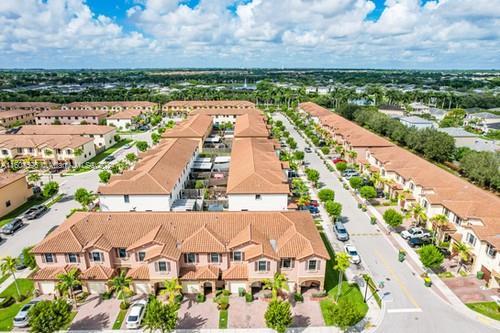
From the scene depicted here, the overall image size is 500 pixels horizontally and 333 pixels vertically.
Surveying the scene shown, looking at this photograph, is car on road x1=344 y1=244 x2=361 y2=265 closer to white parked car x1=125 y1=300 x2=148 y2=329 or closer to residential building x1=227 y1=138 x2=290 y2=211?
residential building x1=227 y1=138 x2=290 y2=211

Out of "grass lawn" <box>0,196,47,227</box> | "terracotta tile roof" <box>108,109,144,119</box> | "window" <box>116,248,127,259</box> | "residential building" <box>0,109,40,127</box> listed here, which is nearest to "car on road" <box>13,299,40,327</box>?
"window" <box>116,248,127,259</box>

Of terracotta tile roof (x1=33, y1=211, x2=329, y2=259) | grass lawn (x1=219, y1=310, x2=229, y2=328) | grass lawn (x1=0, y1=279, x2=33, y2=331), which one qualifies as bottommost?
grass lawn (x1=0, y1=279, x2=33, y2=331)

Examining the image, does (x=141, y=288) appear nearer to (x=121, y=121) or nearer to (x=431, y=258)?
(x=431, y=258)

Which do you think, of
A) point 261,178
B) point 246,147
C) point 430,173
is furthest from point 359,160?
point 261,178

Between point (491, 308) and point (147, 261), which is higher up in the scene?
point (147, 261)

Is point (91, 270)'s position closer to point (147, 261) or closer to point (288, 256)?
point (147, 261)

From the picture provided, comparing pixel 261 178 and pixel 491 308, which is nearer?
pixel 491 308
